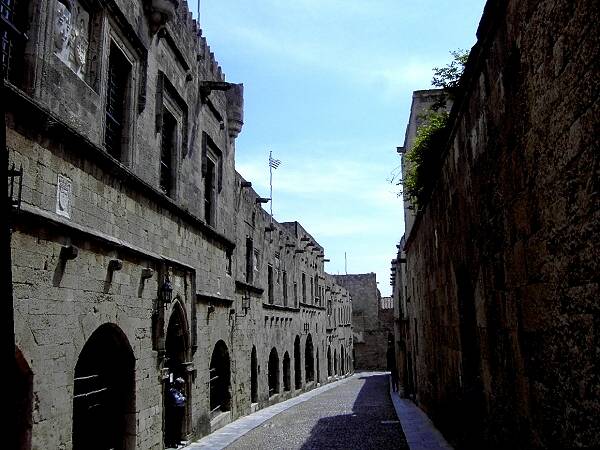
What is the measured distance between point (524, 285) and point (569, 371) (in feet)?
3.19

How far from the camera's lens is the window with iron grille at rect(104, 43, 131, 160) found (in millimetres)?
8234

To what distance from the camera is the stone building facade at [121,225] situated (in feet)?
19.0

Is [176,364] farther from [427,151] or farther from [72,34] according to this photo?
[427,151]

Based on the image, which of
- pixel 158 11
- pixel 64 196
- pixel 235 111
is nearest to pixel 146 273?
pixel 64 196

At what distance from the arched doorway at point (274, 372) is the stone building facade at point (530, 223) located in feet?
50.6

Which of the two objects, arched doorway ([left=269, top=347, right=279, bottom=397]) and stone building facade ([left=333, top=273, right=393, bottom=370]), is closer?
arched doorway ([left=269, top=347, right=279, bottom=397])

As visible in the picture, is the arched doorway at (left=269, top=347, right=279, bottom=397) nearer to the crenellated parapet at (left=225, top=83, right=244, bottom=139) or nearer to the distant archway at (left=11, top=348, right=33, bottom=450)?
the crenellated parapet at (left=225, top=83, right=244, bottom=139)

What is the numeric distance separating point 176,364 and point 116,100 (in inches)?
212

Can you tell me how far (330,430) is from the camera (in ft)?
41.2

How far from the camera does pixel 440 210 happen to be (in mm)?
9227

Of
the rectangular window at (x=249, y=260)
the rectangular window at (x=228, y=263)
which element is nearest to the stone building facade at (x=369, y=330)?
the rectangular window at (x=249, y=260)

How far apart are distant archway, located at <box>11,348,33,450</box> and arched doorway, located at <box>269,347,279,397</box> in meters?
16.7

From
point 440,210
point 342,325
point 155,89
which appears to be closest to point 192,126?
point 155,89

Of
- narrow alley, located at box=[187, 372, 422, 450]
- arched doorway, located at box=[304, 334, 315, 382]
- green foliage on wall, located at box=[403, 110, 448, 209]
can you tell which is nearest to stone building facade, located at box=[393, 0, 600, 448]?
green foliage on wall, located at box=[403, 110, 448, 209]
